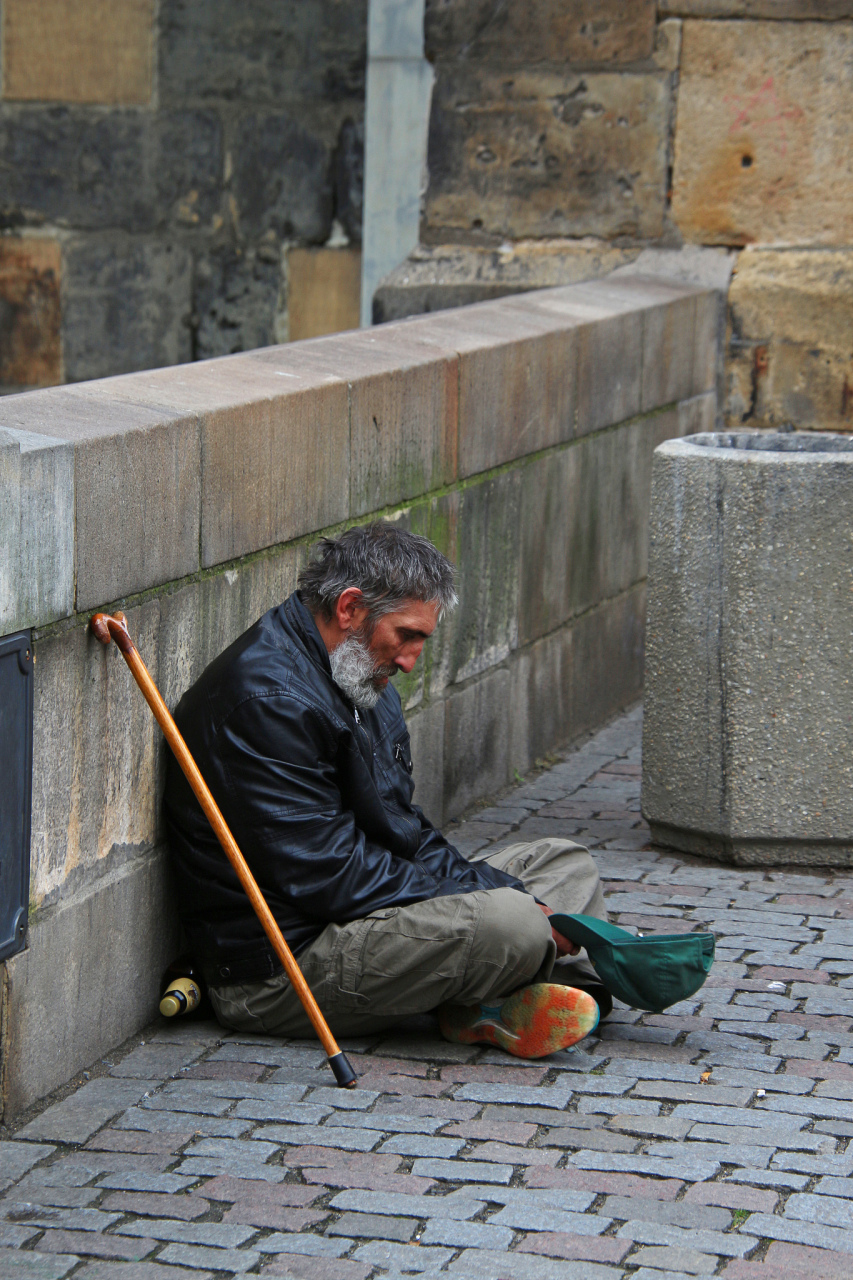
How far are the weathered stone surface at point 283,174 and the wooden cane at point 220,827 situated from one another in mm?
5320

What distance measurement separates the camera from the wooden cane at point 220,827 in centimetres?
344

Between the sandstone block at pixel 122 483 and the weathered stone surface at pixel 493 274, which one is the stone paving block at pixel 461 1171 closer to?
the sandstone block at pixel 122 483

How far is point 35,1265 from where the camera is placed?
282 cm

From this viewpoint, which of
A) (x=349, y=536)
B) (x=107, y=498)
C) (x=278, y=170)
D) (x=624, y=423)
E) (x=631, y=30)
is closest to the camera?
(x=107, y=498)

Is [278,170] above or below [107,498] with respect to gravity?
above

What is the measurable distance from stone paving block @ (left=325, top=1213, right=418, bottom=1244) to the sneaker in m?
0.74

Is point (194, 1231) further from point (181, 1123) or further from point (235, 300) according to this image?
point (235, 300)

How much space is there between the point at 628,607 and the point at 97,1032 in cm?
385

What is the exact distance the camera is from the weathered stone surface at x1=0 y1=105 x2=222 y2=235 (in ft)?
28.2

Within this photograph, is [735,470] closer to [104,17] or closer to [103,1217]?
[103,1217]

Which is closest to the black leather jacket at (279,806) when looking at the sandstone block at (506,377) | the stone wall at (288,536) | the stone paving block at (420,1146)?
the stone wall at (288,536)

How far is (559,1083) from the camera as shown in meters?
3.56

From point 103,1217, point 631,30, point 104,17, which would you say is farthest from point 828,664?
point 104,17

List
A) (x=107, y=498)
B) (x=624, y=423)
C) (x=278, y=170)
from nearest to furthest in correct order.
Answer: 1. (x=107, y=498)
2. (x=624, y=423)
3. (x=278, y=170)
